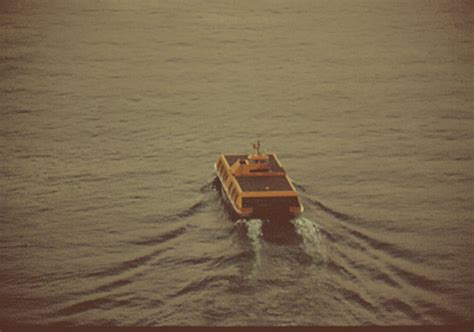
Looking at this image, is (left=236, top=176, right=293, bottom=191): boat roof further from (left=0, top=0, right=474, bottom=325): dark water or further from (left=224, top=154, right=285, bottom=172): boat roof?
(left=0, top=0, right=474, bottom=325): dark water

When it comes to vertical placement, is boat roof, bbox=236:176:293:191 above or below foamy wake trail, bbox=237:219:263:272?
above

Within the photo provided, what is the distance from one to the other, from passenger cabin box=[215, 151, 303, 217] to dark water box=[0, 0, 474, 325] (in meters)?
1.23

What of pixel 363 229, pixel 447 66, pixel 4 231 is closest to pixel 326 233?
pixel 363 229

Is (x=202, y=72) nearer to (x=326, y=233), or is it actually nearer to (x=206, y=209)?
(x=206, y=209)

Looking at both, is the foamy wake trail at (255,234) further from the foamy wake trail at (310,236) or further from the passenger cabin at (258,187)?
the foamy wake trail at (310,236)

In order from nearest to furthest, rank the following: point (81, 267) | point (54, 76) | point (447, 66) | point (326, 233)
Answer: point (81, 267) → point (326, 233) → point (54, 76) → point (447, 66)

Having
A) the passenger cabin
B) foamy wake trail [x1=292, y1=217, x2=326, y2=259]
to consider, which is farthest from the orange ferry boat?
foamy wake trail [x1=292, y1=217, x2=326, y2=259]

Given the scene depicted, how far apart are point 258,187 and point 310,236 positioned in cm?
578

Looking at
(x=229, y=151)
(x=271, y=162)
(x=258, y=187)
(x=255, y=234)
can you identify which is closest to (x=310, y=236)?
(x=255, y=234)

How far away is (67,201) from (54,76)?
37.4 meters

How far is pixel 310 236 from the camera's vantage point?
2149 inches

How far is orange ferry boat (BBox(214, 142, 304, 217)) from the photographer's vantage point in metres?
56.4

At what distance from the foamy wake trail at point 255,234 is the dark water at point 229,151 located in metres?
0.20

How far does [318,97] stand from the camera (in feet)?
292
